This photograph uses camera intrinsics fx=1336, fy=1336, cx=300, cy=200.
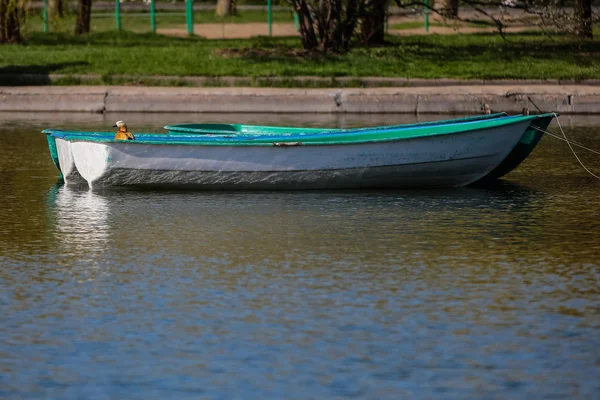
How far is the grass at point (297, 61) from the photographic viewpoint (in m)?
24.7

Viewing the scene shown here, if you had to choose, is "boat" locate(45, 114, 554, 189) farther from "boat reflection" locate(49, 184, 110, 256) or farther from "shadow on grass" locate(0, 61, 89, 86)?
"shadow on grass" locate(0, 61, 89, 86)

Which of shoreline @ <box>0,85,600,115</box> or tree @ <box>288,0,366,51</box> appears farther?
tree @ <box>288,0,366,51</box>

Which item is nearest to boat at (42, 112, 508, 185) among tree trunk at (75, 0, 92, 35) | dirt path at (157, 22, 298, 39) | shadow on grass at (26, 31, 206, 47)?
shadow on grass at (26, 31, 206, 47)

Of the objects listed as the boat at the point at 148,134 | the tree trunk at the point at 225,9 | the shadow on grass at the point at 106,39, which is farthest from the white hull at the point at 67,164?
the tree trunk at the point at 225,9

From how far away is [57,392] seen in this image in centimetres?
676

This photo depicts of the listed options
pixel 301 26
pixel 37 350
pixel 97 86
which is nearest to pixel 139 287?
pixel 37 350

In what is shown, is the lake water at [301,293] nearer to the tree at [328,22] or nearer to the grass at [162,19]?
the tree at [328,22]

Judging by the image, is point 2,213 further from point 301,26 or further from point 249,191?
point 301,26

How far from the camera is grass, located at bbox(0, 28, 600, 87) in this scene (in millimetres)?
24672

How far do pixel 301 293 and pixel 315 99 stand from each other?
45.6 feet

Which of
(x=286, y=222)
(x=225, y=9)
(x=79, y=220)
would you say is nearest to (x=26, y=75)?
(x=79, y=220)

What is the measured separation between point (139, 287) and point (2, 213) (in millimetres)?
3727

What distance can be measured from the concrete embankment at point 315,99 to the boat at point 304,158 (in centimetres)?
824

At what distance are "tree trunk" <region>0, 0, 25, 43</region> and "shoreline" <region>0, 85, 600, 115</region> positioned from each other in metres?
5.65
